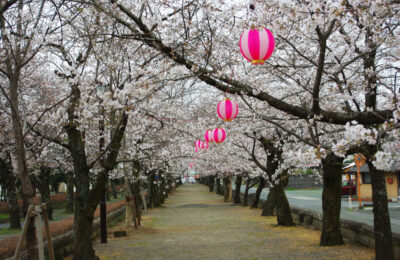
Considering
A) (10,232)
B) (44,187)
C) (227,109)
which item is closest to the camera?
(227,109)

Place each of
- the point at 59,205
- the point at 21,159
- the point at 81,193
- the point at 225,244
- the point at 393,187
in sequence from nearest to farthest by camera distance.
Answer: the point at 21,159
the point at 81,193
the point at 225,244
the point at 393,187
the point at 59,205

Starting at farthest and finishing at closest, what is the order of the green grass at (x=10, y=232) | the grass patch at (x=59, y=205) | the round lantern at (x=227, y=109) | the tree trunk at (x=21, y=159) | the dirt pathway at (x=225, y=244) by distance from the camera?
the grass patch at (x=59, y=205)
the green grass at (x=10, y=232)
the dirt pathway at (x=225, y=244)
the round lantern at (x=227, y=109)
the tree trunk at (x=21, y=159)

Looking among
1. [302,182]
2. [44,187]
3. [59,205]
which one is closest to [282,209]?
[44,187]

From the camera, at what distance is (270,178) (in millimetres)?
16547

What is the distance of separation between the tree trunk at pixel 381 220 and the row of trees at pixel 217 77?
2 centimetres

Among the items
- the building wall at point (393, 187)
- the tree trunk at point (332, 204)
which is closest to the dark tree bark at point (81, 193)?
the tree trunk at point (332, 204)

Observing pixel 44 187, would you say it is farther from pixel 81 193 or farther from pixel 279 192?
pixel 81 193

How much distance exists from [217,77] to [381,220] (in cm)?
515

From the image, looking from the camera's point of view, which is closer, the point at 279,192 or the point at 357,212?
the point at 279,192

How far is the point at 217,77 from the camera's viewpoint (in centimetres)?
580

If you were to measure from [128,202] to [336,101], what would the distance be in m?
9.68

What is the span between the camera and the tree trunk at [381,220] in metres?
8.15

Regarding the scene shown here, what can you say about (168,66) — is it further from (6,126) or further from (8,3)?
(6,126)

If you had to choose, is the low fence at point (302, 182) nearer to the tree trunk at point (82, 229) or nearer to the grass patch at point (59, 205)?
the grass patch at point (59, 205)
